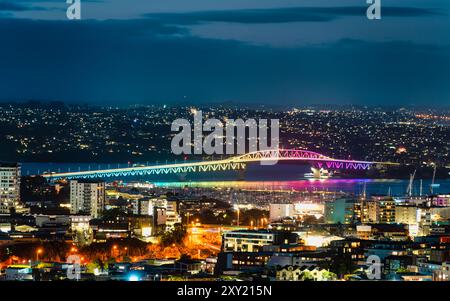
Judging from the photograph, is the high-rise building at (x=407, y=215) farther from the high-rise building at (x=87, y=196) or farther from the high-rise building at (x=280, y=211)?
the high-rise building at (x=87, y=196)

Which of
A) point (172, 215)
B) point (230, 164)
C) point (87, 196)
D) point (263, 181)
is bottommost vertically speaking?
point (263, 181)

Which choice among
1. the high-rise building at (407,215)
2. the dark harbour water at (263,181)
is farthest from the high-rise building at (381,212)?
the dark harbour water at (263,181)

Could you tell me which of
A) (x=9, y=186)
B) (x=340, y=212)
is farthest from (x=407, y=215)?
(x=9, y=186)

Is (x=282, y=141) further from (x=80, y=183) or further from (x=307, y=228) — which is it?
(x=307, y=228)

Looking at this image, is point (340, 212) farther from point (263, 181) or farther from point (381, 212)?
point (263, 181)
